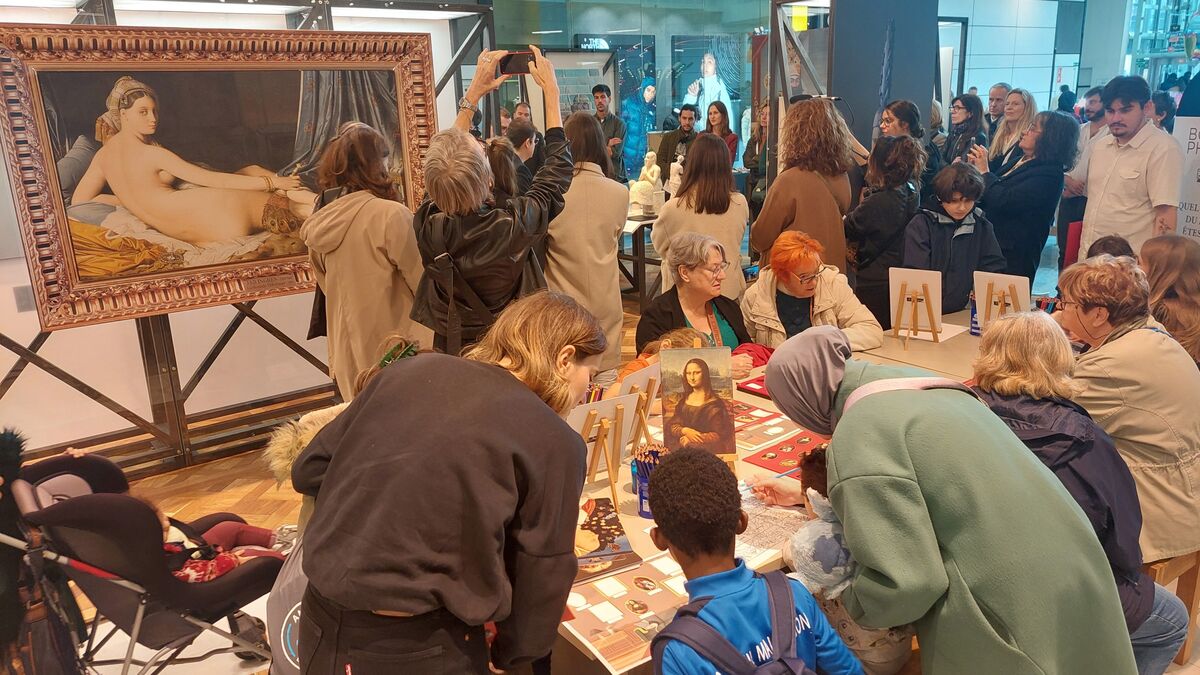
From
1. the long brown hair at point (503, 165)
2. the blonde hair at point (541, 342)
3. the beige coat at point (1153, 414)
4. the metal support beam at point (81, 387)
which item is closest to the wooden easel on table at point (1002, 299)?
the beige coat at point (1153, 414)

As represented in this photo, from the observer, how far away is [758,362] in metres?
3.35

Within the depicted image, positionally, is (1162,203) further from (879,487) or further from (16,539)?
(16,539)

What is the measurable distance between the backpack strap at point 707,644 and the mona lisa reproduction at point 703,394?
86 centimetres

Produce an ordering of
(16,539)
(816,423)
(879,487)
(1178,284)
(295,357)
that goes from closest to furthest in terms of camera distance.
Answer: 1. (879,487)
2. (816,423)
3. (16,539)
4. (1178,284)
5. (295,357)

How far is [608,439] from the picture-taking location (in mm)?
2320

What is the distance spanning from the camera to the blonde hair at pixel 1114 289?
240 centimetres

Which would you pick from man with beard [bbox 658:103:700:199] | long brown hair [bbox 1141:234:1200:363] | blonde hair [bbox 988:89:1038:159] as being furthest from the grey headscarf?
man with beard [bbox 658:103:700:199]

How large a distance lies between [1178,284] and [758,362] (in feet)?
4.94

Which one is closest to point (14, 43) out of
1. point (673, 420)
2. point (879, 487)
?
point (673, 420)

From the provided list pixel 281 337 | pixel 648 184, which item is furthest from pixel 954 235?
pixel 281 337

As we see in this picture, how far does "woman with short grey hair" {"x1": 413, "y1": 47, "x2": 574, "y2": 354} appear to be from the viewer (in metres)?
3.11

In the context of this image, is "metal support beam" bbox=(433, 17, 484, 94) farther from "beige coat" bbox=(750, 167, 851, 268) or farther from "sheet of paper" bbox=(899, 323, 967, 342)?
"sheet of paper" bbox=(899, 323, 967, 342)

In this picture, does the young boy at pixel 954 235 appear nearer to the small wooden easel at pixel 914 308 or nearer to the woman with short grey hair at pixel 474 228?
the small wooden easel at pixel 914 308

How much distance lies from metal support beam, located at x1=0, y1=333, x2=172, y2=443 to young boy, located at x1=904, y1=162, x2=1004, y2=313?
408 cm
